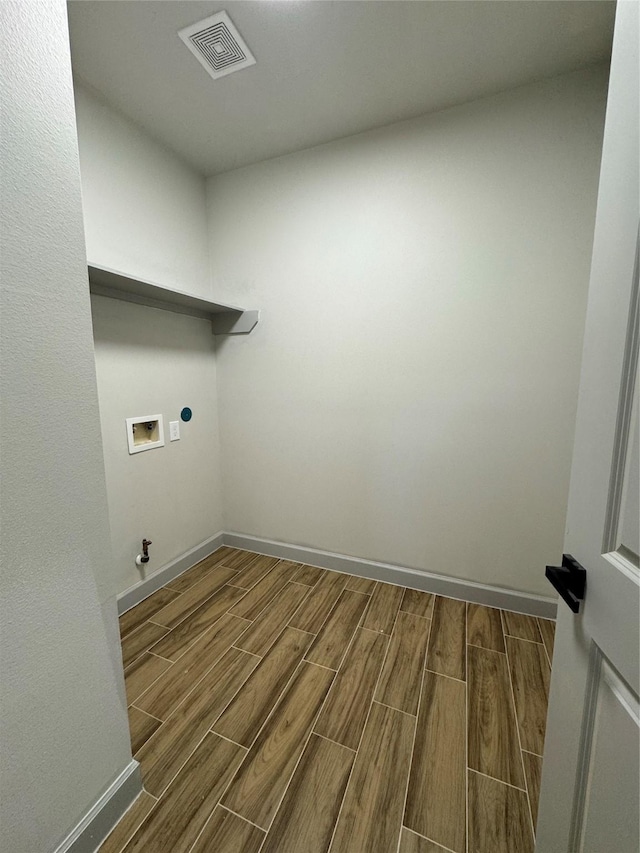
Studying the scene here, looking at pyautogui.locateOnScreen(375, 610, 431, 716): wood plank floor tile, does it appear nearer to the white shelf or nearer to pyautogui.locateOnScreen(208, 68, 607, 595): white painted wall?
pyautogui.locateOnScreen(208, 68, 607, 595): white painted wall

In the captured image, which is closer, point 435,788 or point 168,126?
point 435,788

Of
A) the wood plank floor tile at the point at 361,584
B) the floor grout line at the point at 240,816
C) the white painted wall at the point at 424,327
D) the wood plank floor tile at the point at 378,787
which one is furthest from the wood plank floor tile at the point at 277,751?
the white painted wall at the point at 424,327

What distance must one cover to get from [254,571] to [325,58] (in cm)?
279

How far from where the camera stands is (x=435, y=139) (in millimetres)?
1752

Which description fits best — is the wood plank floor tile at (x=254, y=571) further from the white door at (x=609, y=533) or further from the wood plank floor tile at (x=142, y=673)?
the white door at (x=609, y=533)

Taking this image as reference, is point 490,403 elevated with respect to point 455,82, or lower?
lower

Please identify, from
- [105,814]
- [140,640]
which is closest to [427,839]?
[105,814]

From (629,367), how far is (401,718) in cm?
145

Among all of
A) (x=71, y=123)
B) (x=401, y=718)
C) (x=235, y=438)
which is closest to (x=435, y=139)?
(x=71, y=123)

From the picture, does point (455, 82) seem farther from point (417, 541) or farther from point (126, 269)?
point (417, 541)

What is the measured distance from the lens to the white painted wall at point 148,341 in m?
1.69

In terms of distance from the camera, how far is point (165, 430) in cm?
212

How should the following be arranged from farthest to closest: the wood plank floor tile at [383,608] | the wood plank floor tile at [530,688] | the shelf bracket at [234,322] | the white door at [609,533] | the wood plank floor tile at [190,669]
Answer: the shelf bracket at [234,322] < the wood plank floor tile at [383,608] < the wood plank floor tile at [190,669] < the wood plank floor tile at [530,688] < the white door at [609,533]

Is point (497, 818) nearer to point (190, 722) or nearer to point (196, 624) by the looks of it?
point (190, 722)
